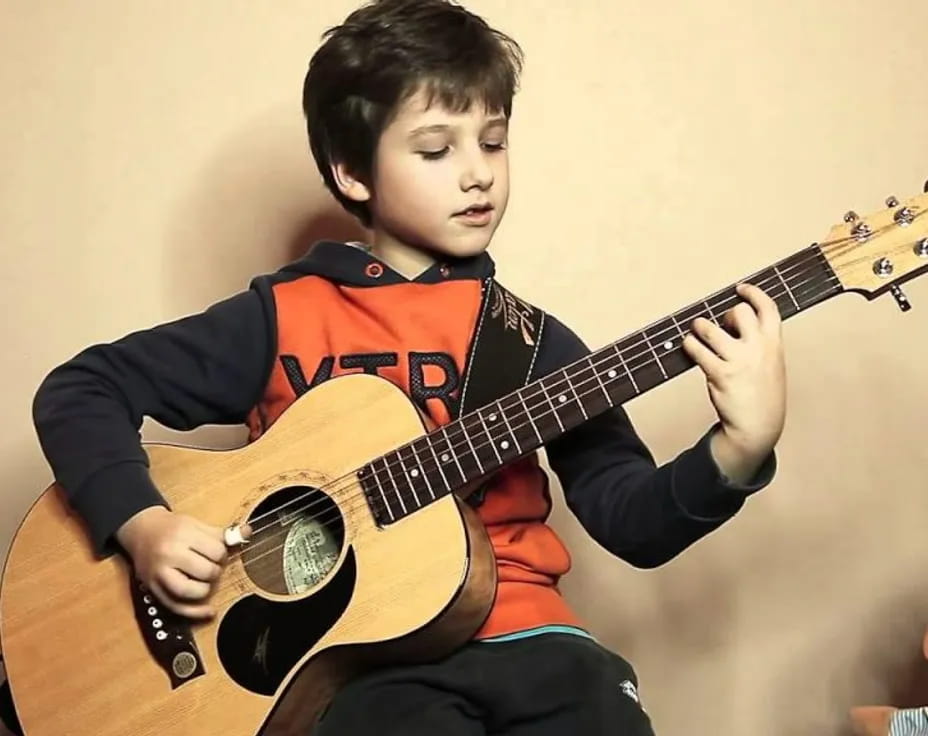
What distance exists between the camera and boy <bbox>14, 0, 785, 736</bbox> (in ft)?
3.22

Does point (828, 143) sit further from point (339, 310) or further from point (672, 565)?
point (339, 310)

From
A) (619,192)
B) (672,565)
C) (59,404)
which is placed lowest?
(672,565)

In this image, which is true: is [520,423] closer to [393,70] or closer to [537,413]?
[537,413]

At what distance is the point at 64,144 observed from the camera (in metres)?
1.50

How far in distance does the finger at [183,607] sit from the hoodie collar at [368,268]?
33 cm

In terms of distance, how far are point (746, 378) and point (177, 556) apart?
482 millimetres

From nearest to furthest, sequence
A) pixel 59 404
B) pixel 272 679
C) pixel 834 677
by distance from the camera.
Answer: pixel 272 679, pixel 59 404, pixel 834 677

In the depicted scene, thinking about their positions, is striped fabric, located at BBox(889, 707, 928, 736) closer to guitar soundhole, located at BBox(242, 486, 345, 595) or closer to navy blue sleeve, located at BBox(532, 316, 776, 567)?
navy blue sleeve, located at BBox(532, 316, 776, 567)

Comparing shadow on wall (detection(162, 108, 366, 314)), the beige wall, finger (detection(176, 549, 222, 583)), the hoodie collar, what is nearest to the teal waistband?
finger (detection(176, 549, 222, 583))

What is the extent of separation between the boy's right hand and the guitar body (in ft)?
0.06

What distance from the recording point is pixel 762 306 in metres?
0.94

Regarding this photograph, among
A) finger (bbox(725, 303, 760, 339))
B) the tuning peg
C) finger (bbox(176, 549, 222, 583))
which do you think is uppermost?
finger (bbox(176, 549, 222, 583))

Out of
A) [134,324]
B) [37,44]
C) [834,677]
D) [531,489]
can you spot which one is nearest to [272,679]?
[531,489]

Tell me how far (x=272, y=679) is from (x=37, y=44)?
36.4 inches
